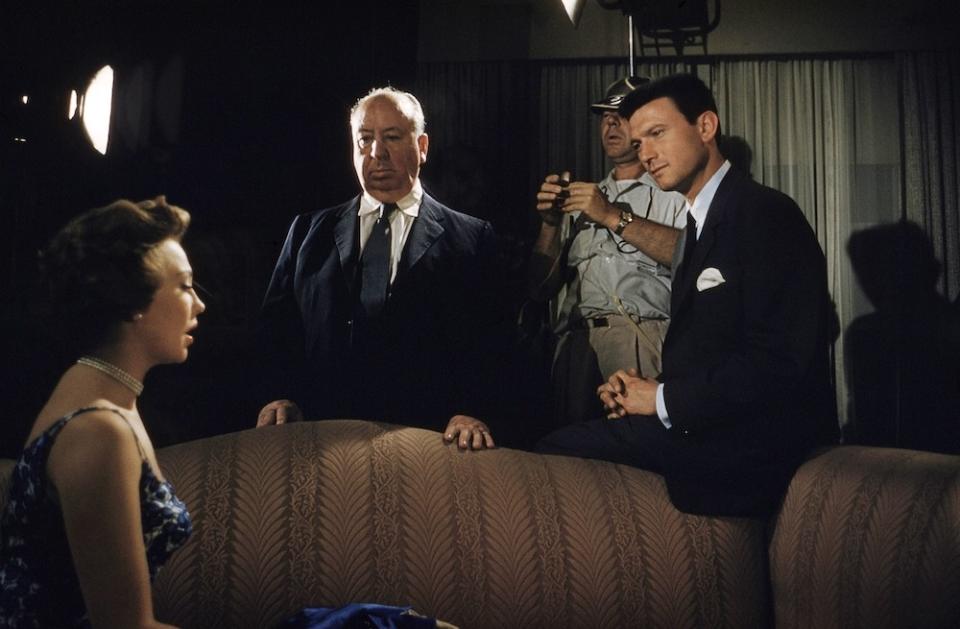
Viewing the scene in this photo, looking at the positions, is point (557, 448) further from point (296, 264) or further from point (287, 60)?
point (287, 60)

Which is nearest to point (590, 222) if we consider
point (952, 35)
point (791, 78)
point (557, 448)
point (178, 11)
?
point (557, 448)

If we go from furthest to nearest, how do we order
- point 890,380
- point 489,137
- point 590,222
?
point 890,380 → point 489,137 → point 590,222

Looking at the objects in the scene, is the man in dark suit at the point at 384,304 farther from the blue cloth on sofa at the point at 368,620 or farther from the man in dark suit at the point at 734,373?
the blue cloth on sofa at the point at 368,620

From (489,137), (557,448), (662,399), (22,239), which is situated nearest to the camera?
(662,399)

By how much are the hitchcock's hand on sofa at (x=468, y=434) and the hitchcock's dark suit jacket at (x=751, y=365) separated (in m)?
0.39

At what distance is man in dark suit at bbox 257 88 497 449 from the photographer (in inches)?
86.7

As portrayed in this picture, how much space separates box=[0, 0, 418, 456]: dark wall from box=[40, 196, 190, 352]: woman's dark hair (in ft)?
2.77

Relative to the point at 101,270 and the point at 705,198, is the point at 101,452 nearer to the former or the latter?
the point at 101,270

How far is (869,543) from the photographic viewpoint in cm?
154

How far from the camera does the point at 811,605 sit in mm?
1642

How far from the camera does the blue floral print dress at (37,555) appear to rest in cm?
117

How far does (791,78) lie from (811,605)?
9.32 ft

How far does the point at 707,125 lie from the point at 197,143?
138cm

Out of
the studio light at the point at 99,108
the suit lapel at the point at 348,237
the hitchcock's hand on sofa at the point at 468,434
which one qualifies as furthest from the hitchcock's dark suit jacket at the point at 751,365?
the studio light at the point at 99,108
